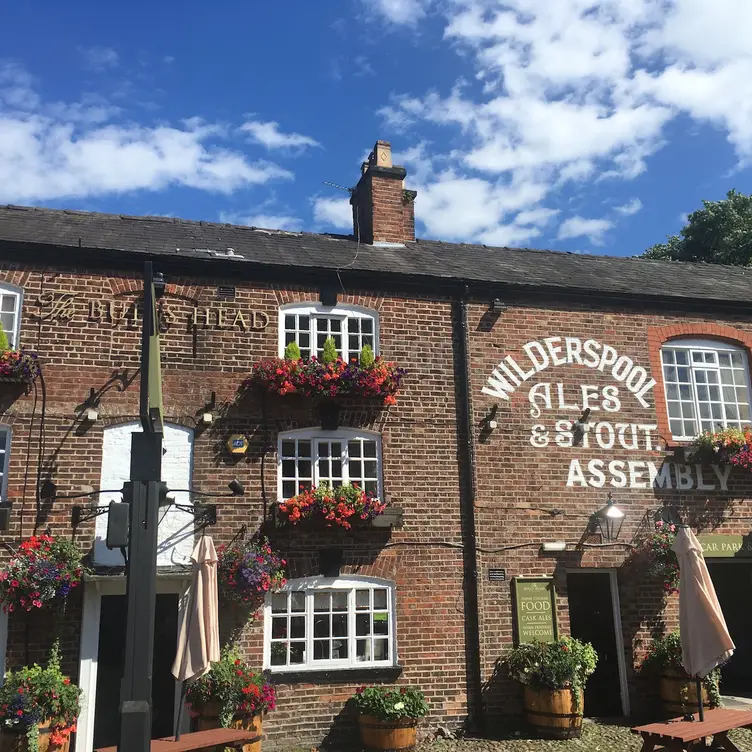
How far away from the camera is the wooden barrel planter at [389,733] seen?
1014cm

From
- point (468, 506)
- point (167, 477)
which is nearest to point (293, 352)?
point (167, 477)

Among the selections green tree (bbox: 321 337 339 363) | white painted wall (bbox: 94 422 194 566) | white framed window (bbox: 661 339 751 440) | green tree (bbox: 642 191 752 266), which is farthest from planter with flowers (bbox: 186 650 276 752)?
green tree (bbox: 642 191 752 266)

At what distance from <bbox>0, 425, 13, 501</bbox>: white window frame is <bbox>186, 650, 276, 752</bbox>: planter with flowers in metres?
3.53

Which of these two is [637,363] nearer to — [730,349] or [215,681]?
[730,349]

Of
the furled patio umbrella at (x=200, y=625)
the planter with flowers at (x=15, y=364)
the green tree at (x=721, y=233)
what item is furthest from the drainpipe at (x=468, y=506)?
the green tree at (x=721, y=233)

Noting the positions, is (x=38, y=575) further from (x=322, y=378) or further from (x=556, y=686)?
(x=556, y=686)

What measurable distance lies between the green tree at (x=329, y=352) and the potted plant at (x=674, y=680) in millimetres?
6388

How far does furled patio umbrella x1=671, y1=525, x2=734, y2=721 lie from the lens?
9.27 m

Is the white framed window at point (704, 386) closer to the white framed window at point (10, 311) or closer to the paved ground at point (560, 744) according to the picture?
the paved ground at point (560, 744)

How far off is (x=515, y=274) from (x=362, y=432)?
4.12 meters

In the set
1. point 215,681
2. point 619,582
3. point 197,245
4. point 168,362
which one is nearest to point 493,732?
point 619,582

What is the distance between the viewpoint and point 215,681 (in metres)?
9.81

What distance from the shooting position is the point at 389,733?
10133mm

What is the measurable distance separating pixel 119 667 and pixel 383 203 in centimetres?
901
